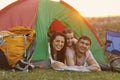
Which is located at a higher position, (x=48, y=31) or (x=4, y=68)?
(x=48, y=31)

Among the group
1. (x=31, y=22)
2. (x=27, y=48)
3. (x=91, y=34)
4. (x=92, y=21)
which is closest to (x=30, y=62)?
(x=27, y=48)

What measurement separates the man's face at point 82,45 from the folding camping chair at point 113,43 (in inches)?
63.3

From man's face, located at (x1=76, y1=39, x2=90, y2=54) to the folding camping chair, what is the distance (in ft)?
5.27

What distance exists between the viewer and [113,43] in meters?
10.7

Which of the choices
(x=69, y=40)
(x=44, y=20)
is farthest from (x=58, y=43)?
(x=44, y=20)

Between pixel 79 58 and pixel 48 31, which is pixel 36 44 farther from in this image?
pixel 79 58

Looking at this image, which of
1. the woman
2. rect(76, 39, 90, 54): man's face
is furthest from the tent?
rect(76, 39, 90, 54): man's face

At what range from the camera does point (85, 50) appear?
30.0 feet

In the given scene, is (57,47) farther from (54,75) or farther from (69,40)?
(54,75)

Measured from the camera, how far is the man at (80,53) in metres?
9.06

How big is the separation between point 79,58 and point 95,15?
12290mm

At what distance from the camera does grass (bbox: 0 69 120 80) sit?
752cm

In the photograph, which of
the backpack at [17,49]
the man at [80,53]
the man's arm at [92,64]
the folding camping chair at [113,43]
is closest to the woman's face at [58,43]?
the man at [80,53]

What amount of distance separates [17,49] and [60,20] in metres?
1.96
